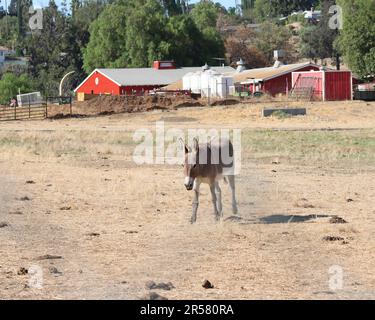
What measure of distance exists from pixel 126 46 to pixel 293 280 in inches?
4168

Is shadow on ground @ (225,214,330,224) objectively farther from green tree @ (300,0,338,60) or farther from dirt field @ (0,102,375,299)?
green tree @ (300,0,338,60)

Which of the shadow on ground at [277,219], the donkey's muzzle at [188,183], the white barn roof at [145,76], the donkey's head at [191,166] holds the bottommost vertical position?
the shadow on ground at [277,219]

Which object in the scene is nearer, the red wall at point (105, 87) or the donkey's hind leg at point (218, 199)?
the donkey's hind leg at point (218, 199)

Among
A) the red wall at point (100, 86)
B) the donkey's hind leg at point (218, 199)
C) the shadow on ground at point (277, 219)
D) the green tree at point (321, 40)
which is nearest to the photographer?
the shadow on ground at point (277, 219)

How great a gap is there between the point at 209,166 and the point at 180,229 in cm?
135

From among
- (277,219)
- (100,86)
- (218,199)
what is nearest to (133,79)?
(100,86)

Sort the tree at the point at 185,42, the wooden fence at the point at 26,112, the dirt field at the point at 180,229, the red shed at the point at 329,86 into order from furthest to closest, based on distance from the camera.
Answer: the tree at the point at 185,42 < the red shed at the point at 329,86 < the wooden fence at the point at 26,112 < the dirt field at the point at 180,229

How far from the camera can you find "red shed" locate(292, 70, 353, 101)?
76.4 m

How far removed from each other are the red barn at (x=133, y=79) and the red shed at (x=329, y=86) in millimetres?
22113

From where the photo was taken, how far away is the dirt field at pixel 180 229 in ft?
37.0

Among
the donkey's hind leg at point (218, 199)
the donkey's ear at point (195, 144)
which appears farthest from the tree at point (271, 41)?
the donkey's ear at point (195, 144)

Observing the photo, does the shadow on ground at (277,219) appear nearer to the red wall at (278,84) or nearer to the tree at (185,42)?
the red wall at (278,84)

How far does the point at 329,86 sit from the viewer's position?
7681cm

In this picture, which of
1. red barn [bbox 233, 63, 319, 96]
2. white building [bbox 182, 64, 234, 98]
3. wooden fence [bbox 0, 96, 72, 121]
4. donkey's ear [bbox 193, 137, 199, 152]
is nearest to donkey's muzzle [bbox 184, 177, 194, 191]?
donkey's ear [bbox 193, 137, 199, 152]
